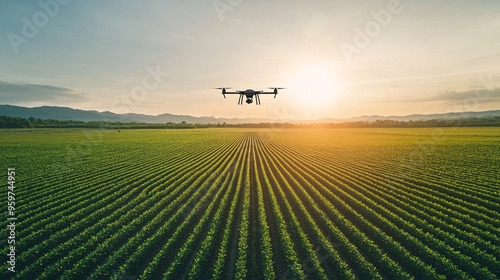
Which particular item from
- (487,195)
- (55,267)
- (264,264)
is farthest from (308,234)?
(487,195)

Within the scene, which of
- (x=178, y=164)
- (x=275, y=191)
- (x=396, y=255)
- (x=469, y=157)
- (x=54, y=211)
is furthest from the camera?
(x=469, y=157)

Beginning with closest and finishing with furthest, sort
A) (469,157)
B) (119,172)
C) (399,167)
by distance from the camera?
(119,172), (399,167), (469,157)

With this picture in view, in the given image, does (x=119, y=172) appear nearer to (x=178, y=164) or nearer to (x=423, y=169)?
(x=178, y=164)

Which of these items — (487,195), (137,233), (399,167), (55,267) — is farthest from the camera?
(399,167)

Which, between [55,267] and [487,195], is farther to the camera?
[487,195]

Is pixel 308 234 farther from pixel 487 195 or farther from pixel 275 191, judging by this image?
pixel 487 195

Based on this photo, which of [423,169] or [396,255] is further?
[423,169]

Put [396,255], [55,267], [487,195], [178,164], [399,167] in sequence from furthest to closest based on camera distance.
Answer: [178,164] → [399,167] → [487,195] → [396,255] → [55,267]

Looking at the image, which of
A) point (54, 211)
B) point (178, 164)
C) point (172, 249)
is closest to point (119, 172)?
point (178, 164)

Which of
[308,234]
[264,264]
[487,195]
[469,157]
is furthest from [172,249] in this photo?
[469,157]
